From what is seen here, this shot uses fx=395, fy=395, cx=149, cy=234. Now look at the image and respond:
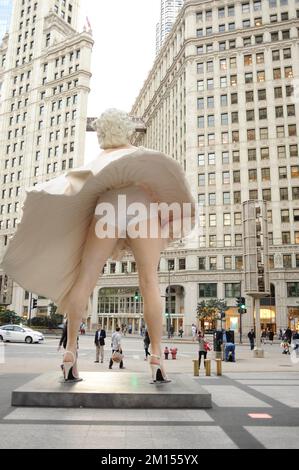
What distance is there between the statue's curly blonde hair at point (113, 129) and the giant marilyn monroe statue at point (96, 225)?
0.05 feet

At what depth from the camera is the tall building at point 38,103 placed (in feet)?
227

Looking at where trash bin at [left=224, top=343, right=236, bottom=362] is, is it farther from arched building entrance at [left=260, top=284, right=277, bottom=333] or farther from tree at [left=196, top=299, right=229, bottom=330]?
arched building entrance at [left=260, top=284, right=277, bottom=333]

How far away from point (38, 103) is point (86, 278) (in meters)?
75.5

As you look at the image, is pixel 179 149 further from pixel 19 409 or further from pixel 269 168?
pixel 19 409

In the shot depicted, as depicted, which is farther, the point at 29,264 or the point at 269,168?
the point at 269,168

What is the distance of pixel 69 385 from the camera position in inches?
207

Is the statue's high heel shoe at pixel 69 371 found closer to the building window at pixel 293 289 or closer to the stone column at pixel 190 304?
the building window at pixel 293 289

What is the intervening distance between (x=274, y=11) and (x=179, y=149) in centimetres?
2314

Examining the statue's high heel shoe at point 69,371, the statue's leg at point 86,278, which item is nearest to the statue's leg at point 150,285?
the statue's leg at point 86,278

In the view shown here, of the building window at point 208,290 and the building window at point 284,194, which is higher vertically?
the building window at point 284,194

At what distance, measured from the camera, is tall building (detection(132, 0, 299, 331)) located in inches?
1988

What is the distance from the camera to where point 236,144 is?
5419 centimetres

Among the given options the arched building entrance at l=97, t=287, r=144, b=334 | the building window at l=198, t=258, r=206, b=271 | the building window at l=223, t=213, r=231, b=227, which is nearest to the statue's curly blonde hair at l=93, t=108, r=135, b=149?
the building window at l=198, t=258, r=206, b=271

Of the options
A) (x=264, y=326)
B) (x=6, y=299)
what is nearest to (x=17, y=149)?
(x=6, y=299)
